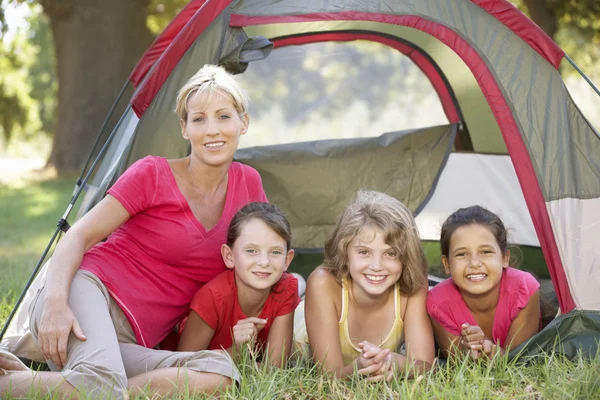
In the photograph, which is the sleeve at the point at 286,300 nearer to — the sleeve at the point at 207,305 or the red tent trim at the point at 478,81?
the sleeve at the point at 207,305

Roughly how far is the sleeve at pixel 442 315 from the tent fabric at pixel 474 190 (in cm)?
137

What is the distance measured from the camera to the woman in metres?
1.76

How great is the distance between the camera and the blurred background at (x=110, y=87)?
362 centimetres

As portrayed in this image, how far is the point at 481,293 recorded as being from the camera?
2180mm

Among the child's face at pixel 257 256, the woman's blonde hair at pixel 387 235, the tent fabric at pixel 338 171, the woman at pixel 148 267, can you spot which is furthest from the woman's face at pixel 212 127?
the tent fabric at pixel 338 171

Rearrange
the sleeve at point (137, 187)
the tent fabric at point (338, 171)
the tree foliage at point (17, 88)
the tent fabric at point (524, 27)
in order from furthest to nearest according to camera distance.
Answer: the tree foliage at point (17, 88) < the tent fabric at point (338, 171) < the tent fabric at point (524, 27) < the sleeve at point (137, 187)

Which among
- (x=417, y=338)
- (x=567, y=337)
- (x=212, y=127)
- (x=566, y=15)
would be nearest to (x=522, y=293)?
(x=567, y=337)

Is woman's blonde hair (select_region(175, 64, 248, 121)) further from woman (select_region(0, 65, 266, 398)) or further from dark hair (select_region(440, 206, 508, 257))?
dark hair (select_region(440, 206, 508, 257))

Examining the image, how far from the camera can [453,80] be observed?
3641mm

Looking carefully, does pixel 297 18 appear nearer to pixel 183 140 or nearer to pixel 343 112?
pixel 183 140

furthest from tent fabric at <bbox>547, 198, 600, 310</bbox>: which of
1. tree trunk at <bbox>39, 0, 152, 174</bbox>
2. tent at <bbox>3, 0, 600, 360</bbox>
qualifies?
tree trunk at <bbox>39, 0, 152, 174</bbox>

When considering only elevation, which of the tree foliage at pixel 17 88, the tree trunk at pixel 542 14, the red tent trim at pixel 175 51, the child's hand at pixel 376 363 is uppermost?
the tree foliage at pixel 17 88

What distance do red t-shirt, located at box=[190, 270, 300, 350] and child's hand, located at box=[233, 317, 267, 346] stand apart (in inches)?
4.3

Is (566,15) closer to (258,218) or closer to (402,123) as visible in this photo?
(402,123)
